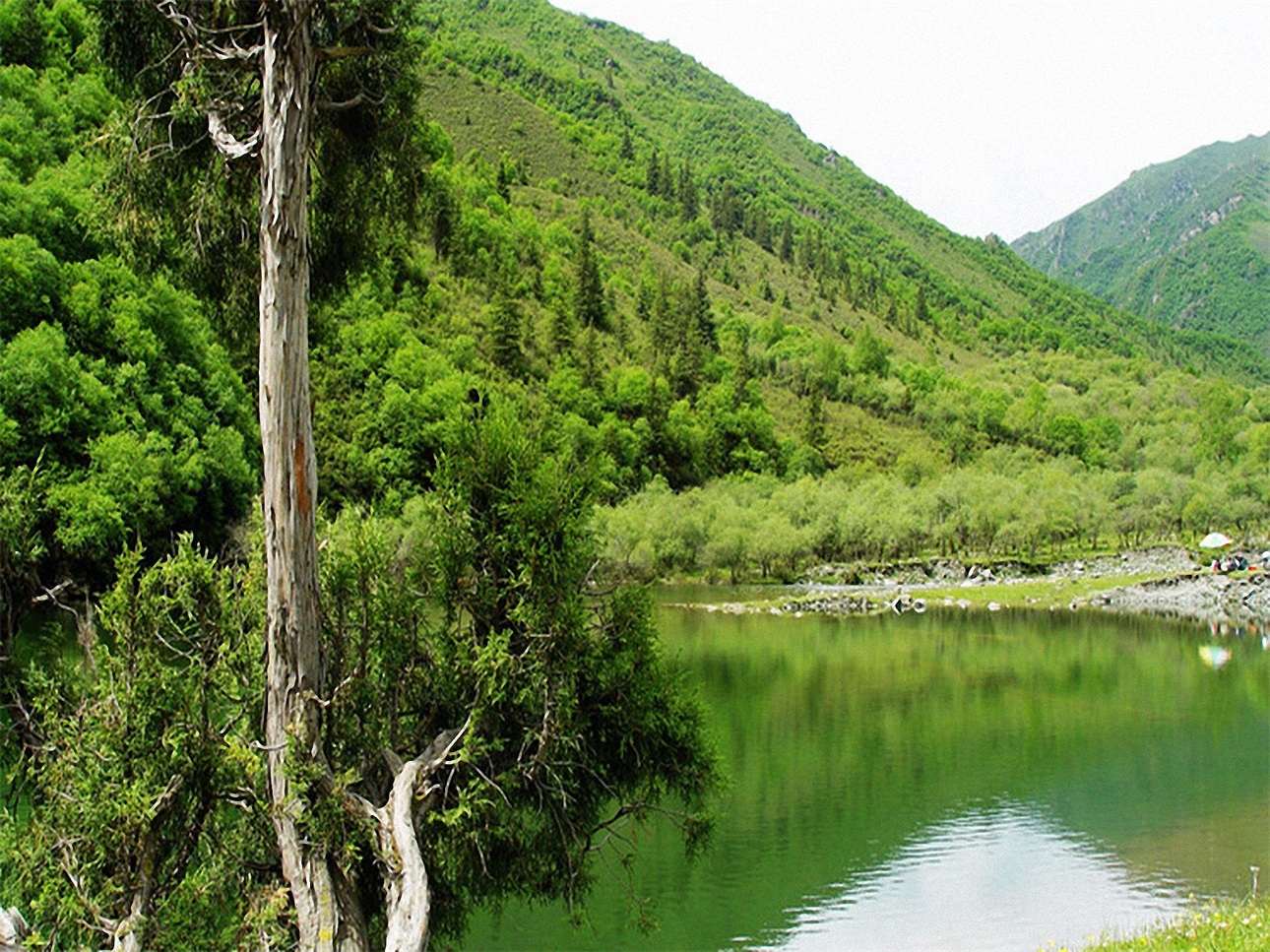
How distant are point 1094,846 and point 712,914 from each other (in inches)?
332

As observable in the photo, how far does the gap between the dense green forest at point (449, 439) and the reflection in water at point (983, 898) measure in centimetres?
610

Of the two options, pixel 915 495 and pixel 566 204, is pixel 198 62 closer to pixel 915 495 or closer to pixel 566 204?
pixel 915 495

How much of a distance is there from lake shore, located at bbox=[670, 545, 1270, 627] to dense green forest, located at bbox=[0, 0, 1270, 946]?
629 cm

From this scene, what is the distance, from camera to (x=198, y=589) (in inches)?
338

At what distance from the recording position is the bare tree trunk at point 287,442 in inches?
291

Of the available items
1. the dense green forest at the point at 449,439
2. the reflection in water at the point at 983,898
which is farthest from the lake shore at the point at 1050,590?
the reflection in water at the point at 983,898

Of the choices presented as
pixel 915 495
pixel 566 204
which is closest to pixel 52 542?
pixel 915 495

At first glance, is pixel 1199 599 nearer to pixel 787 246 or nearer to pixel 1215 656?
pixel 1215 656

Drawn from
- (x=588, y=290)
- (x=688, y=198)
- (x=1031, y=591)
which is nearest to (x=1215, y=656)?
(x=1031, y=591)

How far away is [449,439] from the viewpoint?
360 inches

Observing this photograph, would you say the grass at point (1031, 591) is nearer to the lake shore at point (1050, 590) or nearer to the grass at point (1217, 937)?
the lake shore at point (1050, 590)

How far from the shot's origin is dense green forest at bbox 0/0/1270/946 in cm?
838

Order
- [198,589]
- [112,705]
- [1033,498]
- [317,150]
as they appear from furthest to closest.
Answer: [1033,498] → [317,150] → [198,589] → [112,705]

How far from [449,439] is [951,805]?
16861mm
